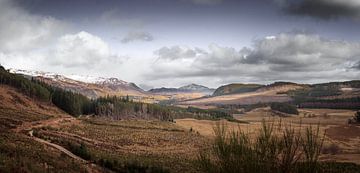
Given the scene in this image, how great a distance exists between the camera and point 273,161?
27.8 ft

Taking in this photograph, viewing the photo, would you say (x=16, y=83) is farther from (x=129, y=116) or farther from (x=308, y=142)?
(x=308, y=142)

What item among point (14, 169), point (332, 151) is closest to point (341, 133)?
point (332, 151)

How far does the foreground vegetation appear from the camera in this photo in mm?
8047

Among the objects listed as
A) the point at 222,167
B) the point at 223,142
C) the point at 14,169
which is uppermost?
the point at 223,142

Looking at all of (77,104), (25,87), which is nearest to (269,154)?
(25,87)

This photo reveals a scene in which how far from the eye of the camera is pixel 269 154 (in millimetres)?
8641

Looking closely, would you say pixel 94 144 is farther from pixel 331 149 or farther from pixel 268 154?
pixel 268 154

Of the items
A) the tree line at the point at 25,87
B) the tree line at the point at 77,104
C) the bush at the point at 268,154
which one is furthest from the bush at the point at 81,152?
the tree line at the point at 25,87

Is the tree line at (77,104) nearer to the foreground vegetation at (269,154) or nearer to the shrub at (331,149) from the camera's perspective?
the shrub at (331,149)

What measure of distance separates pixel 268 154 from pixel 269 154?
3cm

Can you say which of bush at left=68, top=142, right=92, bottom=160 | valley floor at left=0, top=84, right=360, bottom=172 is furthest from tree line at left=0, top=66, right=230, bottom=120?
bush at left=68, top=142, right=92, bottom=160

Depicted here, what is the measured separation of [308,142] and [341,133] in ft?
387

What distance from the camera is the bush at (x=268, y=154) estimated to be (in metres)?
8.05

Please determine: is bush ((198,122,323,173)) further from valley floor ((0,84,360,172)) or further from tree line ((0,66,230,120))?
tree line ((0,66,230,120))
